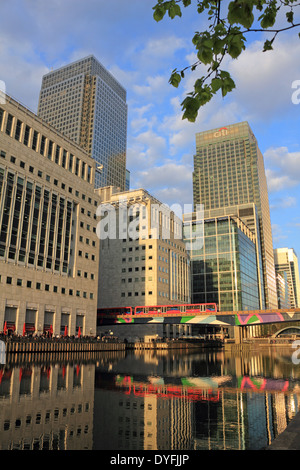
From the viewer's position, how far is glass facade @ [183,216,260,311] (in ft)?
610

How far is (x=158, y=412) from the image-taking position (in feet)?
48.6

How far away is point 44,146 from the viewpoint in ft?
286

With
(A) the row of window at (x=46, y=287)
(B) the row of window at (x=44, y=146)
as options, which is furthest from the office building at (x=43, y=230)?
(A) the row of window at (x=46, y=287)

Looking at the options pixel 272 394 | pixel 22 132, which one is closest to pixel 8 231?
pixel 22 132

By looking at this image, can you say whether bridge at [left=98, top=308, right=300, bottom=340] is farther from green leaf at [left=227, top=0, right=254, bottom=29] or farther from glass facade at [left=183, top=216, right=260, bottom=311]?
green leaf at [left=227, top=0, right=254, bottom=29]

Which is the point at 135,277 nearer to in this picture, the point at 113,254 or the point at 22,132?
the point at 113,254

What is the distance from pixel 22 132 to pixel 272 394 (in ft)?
254

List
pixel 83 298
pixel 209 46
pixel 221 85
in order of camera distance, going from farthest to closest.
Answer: pixel 83 298 → pixel 221 85 → pixel 209 46

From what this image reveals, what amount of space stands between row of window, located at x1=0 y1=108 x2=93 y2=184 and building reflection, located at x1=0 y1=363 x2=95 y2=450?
68.1 metres

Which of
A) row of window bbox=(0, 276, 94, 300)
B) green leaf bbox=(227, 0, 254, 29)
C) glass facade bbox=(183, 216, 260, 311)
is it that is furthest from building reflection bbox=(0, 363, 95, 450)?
glass facade bbox=(183, 216, 260, 311)

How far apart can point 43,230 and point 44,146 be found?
2161 centimetres

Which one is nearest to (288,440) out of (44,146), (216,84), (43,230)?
(216,84)

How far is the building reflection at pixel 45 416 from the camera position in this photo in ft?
33.6
